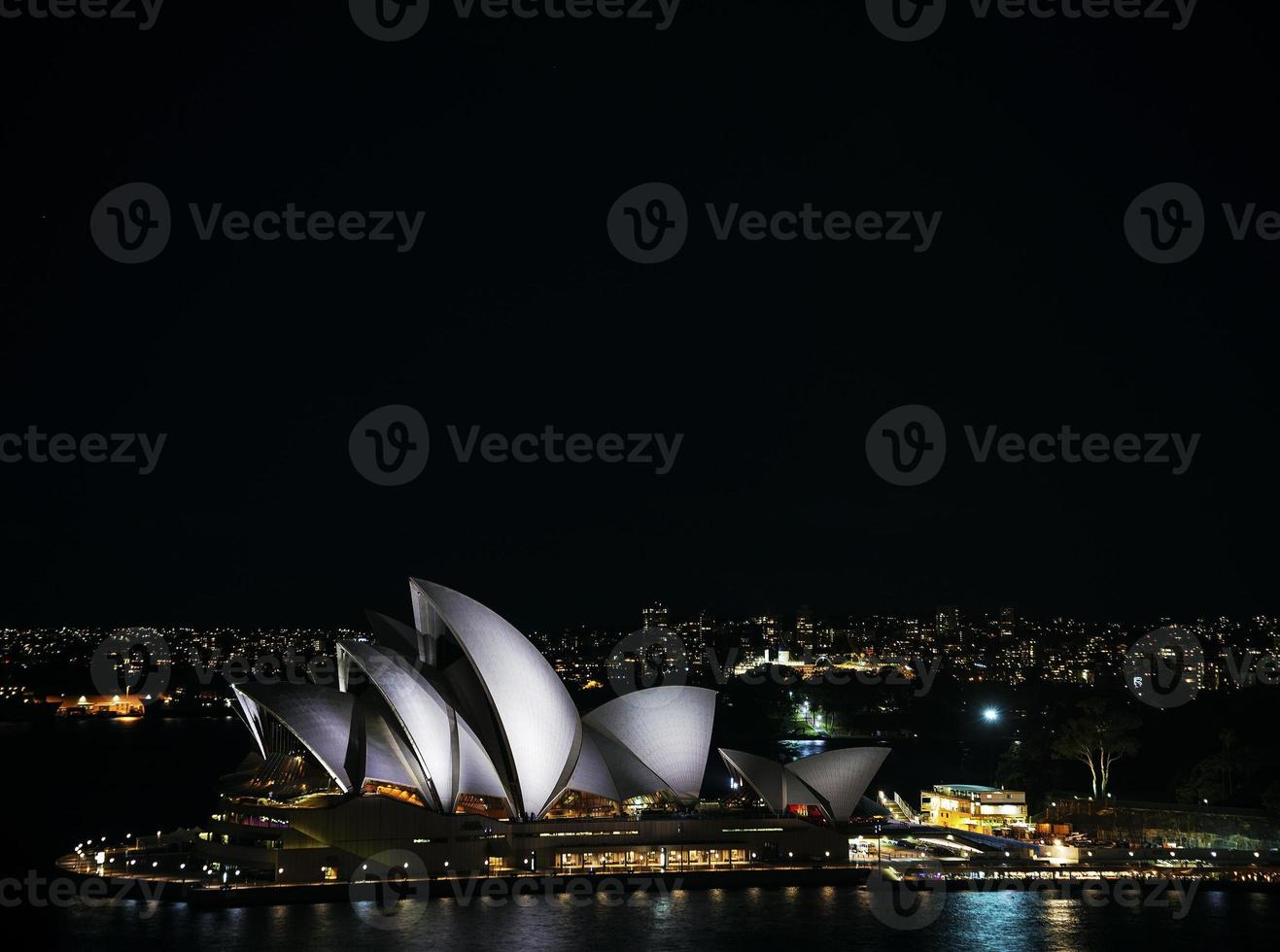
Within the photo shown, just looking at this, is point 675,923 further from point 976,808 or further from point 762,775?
point 976,808

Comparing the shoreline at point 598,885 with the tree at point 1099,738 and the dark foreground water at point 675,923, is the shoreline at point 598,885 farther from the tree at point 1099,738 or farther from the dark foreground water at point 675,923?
the tree at point 1099,738

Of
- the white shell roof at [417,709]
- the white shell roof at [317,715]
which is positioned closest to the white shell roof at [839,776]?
the white shell roof at [417,709]

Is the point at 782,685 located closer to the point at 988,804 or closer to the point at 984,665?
the point at 984,665

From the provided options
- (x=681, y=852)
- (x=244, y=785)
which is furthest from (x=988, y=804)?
(x=244, y=785)

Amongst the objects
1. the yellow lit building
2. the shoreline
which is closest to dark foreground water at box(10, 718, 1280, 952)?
the shoreline

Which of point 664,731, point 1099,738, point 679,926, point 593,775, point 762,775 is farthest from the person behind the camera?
point 1099,738

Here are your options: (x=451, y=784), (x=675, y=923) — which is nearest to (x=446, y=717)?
(x=451, y=784)

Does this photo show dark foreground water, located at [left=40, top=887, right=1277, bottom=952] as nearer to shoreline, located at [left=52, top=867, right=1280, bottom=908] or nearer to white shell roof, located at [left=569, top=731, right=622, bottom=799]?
shoreline, located at [left=52, top=867, right=1280, bottom=908]
